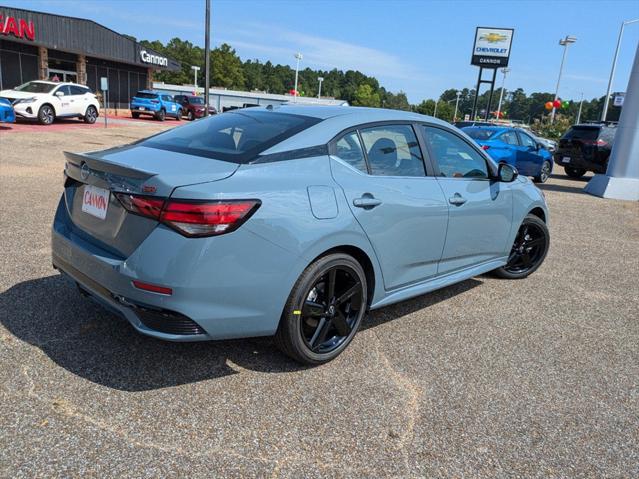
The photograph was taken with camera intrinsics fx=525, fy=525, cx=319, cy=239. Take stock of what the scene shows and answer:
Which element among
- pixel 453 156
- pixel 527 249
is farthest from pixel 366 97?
pixel 453 156

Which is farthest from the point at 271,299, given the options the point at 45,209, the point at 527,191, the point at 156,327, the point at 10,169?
the point at 10,169

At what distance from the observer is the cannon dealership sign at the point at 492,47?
1507 inches

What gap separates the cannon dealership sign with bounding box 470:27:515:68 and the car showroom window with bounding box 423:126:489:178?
37.5 metres

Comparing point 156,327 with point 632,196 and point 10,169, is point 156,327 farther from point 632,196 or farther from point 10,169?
point 632,196

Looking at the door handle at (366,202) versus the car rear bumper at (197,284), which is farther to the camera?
the door handle at (366,202)

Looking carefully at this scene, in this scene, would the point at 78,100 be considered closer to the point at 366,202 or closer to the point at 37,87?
the point at 37,87

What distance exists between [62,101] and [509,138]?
17328 millimetres

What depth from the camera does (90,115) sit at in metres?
23.3

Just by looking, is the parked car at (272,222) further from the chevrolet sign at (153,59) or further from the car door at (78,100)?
the chevrolet sign at (153,59)

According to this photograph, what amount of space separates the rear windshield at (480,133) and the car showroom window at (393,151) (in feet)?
33.9

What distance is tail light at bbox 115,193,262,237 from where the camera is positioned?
8.52 ft

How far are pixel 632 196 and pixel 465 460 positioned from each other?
12904mm

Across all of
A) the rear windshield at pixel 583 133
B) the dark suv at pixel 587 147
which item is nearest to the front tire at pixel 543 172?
the dark suv at pixel 587 147

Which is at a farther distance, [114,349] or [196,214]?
[114,349]
